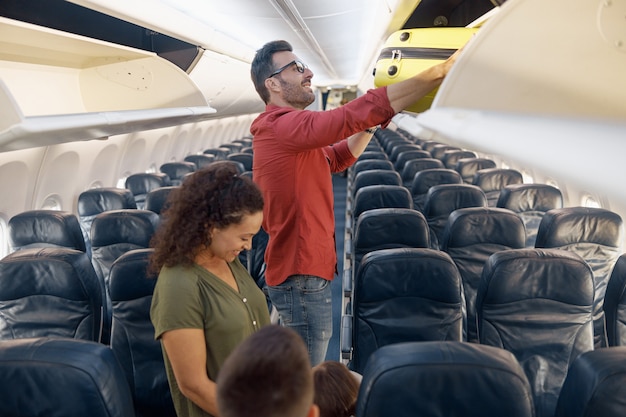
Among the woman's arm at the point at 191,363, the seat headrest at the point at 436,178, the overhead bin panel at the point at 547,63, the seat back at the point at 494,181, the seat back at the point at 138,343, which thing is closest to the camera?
the overhead bin panel at the point at 547,63

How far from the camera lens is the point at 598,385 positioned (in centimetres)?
162

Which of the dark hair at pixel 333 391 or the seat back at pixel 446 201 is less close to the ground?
the dark hair at pixel 333 391

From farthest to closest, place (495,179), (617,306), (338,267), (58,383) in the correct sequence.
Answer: (338,267)
(495,179)
(617,306)
(58,383)

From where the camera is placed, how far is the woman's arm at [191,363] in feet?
5.72

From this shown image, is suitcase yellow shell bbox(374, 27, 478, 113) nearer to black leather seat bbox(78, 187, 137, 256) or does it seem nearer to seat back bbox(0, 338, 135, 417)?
seat back bbox(0, 338, 135, 417)

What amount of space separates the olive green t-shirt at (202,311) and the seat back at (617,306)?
2.45m

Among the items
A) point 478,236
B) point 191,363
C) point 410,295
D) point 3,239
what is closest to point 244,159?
point 3,239

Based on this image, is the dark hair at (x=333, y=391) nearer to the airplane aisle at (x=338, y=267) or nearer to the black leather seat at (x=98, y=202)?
the airplane aisle at (x=338, y=267)

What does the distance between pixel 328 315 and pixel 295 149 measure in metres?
0.85

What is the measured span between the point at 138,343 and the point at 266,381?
6.46ft

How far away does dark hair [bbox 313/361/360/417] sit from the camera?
1845 mm

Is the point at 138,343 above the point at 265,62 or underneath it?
underneath

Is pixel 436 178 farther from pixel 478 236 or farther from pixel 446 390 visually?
pixel 446 390

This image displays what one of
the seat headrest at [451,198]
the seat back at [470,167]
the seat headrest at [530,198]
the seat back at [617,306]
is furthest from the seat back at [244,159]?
the seat back at [617,306]
